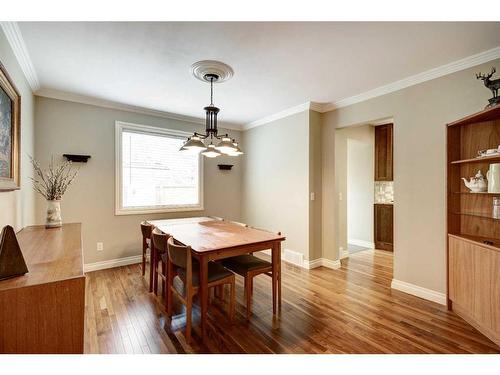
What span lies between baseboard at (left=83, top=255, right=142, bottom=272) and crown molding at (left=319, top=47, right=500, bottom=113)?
394 centimetres

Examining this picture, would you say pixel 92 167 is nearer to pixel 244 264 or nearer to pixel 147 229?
pixel 147 229

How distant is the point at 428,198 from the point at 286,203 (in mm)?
1945

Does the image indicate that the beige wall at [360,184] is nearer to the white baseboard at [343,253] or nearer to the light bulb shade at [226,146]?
the white baseboard at [343,253]

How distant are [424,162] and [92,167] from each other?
4.35m

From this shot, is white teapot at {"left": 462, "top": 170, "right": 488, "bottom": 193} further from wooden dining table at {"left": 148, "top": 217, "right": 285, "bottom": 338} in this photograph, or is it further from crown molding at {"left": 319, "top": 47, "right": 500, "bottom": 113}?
wooden dining table at {"left": 148, "top": 217, "right": 285, "bottom": 338}

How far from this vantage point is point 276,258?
2.38m

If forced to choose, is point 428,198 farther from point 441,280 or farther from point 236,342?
point 236,342

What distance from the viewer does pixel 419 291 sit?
8.76 ft

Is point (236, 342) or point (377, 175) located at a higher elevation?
point (377, 175)

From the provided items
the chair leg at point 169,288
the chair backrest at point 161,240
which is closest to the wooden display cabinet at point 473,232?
the chair leg at point 169,288

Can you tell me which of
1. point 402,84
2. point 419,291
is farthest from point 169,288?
point 402,84

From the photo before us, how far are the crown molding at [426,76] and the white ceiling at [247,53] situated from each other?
9 centimetres
